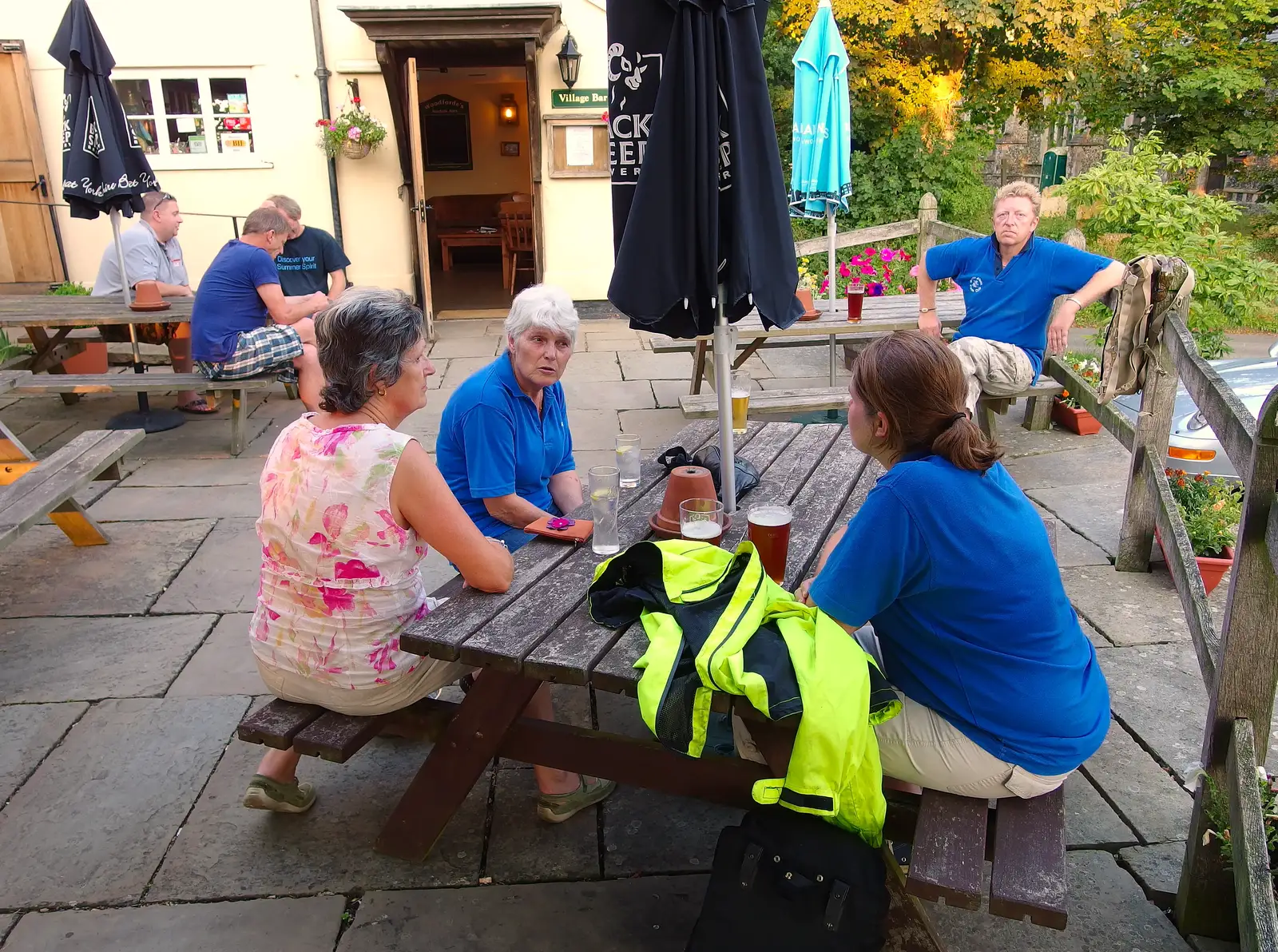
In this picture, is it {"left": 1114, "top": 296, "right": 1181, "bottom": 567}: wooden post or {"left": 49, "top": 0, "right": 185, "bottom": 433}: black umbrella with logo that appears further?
{"left": 49, "top": 0, "right": 185, "bottom": 433}: black umbrella with logo

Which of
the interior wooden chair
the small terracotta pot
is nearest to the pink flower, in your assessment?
the small terracotta pot

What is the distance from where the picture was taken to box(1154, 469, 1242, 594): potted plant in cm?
367

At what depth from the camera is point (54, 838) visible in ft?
8.13

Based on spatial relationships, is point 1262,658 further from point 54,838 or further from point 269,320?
point 269,320

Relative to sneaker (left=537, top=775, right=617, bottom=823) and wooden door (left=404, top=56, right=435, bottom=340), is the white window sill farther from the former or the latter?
sneaker (left=537, top=775, right=617, bottom=823)

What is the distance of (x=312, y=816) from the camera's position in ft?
8.44

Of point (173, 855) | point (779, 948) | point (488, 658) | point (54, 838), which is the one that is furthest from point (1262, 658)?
point (54, 838)

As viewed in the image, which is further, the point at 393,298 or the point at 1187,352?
the point at 1187,352

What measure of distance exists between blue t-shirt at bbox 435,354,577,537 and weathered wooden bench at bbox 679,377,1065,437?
1637 mm

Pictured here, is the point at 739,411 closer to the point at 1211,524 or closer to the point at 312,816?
the point at 1211,524

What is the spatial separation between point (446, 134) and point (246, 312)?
913 cm

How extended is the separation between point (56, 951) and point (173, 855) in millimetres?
332

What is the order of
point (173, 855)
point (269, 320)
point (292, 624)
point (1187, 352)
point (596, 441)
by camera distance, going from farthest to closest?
point (269, 320), point (596, 441), point (1187, 352), point (173, 855), point (292, 624)

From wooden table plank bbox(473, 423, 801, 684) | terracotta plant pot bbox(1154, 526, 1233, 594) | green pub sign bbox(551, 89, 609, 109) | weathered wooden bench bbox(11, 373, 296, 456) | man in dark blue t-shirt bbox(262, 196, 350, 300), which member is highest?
green pub sign bbox(551, 89, 609, 109)
